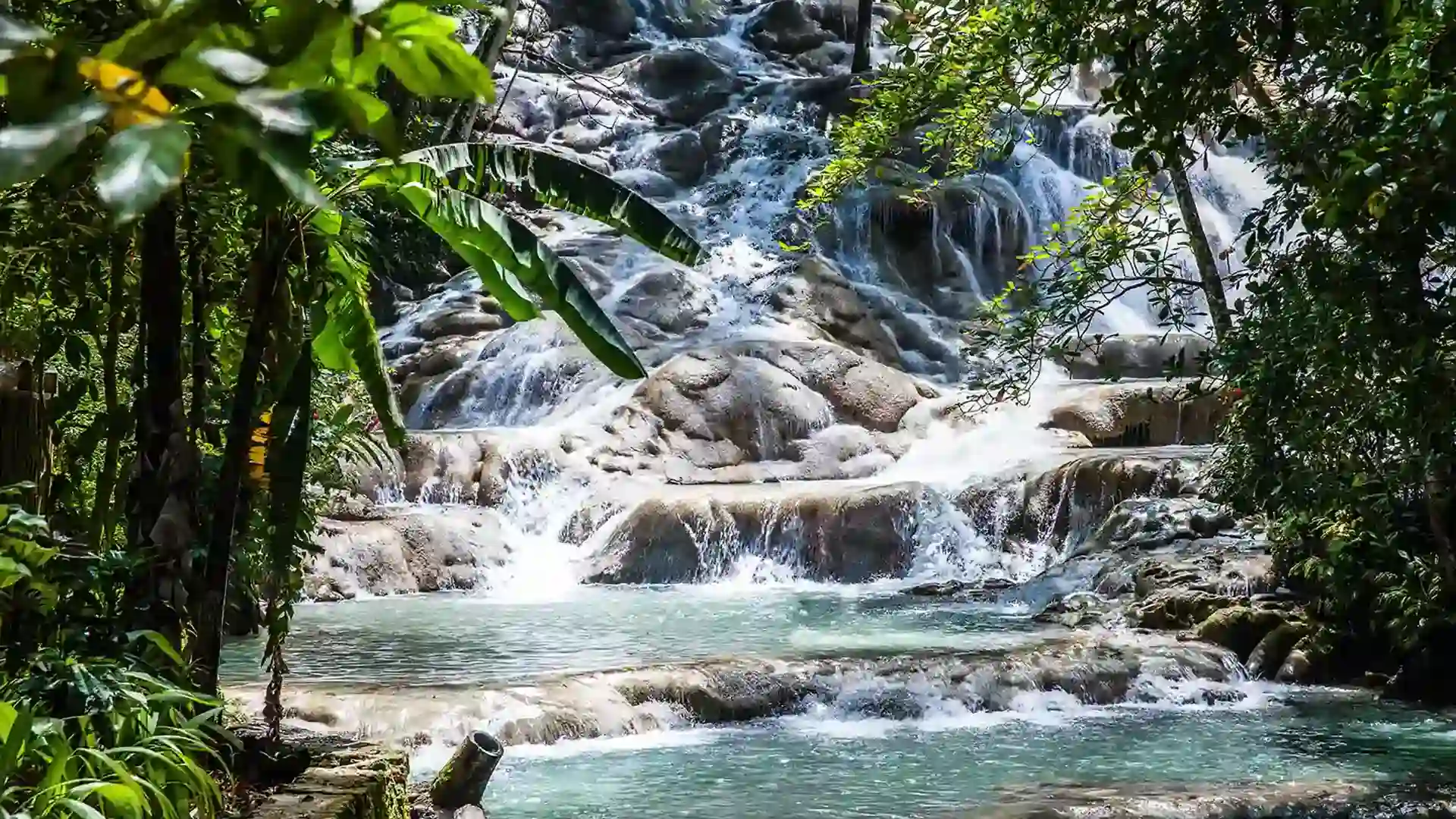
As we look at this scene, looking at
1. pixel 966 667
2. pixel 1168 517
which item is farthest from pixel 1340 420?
pixel 1168 517

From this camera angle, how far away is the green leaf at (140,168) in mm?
710

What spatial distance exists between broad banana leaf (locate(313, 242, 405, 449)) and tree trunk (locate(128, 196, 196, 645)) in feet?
2.16

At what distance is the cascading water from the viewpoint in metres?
8.39

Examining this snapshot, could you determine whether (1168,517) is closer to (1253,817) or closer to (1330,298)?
(1253,817)

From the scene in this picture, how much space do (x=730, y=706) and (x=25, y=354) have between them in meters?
5.45

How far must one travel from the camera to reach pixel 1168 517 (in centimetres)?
1452

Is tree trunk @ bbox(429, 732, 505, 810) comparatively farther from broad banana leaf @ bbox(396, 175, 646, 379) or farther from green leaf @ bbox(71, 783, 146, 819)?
green leaf @ bbox(71, 783, 146, 819)

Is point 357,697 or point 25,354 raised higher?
point 25,354

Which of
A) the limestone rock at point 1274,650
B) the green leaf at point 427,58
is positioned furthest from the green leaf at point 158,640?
the limestone rock at point 1274,650

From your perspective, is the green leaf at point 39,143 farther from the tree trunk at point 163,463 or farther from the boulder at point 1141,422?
the boulder at point 1141,422

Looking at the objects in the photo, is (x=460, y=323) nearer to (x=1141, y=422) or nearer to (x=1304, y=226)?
(x=1141, y=422)

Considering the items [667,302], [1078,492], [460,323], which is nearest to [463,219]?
[1078,492]

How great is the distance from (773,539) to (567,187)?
40.3 ft

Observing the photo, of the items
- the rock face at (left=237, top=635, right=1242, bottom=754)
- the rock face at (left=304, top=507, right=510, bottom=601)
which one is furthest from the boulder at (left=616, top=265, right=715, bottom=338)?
the rock face at (left=237, top=635, right=1242, bottom=754)
